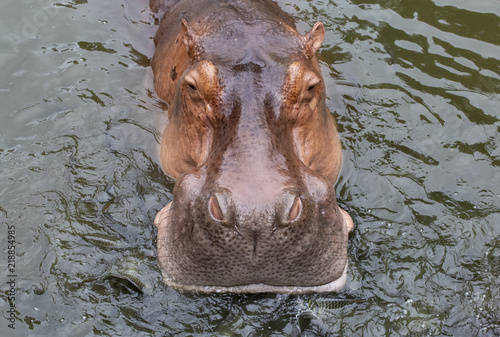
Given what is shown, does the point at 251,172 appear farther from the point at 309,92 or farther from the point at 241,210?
the point at 309,92

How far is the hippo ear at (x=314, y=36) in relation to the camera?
4.50m

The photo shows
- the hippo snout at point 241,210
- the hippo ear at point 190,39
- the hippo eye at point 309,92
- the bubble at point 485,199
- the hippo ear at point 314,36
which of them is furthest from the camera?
the bubble at point 485,199

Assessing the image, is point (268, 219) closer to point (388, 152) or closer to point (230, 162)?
point (230, 162)

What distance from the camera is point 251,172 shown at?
10.4ft

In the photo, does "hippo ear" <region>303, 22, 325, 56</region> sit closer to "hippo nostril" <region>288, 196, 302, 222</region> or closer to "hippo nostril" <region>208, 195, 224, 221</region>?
"hippo nostril" <region>288, 196, 302, 222</region>

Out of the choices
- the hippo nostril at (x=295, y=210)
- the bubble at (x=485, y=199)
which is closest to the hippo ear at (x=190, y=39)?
the hippo nostril at (x=295, y=210)

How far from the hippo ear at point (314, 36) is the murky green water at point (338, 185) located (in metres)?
1.03

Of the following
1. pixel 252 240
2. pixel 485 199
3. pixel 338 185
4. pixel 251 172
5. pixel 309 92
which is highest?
pixel 309 92

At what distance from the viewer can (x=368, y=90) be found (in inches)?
226

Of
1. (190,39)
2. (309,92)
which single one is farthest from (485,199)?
(190,39)

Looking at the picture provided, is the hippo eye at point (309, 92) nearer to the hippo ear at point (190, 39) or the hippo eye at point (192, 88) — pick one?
the hippo eye at point (192, 88)

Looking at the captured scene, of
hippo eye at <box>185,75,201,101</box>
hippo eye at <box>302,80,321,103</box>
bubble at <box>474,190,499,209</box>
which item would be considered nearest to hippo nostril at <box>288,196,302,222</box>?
hippo eye at <box>302,80,321,103</box>

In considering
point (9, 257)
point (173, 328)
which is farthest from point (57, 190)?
point (173, 328)

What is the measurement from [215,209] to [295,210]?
0.44 meters
